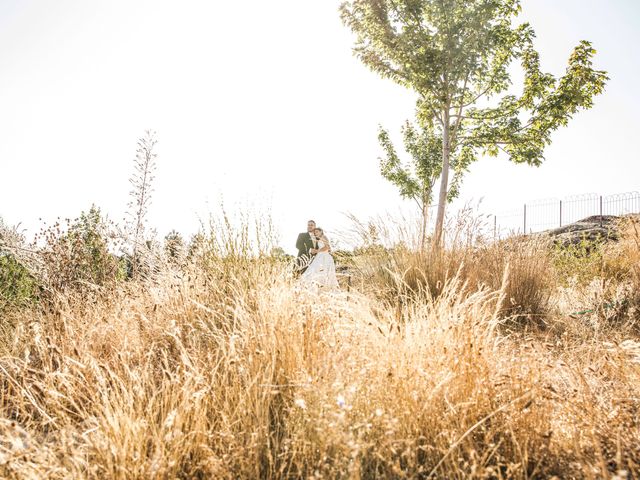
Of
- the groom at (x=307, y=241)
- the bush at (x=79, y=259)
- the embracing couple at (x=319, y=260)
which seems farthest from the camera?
the groom at (x=307, y=241)

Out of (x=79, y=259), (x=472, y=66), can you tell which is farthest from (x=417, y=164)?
(x=79, y=259)

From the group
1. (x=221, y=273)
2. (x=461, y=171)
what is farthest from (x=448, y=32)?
(x=221, y=273)

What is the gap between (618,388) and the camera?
216cm

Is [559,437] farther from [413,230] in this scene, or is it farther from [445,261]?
[413,230]

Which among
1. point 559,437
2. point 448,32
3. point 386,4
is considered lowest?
point 559,437

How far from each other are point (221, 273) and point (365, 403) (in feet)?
6.87

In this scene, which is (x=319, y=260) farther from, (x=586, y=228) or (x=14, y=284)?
(x=586, y=228)

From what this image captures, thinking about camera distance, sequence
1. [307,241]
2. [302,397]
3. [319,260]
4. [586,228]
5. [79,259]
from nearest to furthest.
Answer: [302,397] < [79,259] < [319,260] < [307,241] < [586,228]

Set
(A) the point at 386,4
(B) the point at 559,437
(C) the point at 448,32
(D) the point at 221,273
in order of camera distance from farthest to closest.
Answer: (A) the point at 386,4 < (C) the point at 448,32 < (D) the point at 221,273 < (B) the point at 559,437

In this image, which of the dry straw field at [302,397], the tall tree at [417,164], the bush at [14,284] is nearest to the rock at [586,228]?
the tall tree at [417,164]

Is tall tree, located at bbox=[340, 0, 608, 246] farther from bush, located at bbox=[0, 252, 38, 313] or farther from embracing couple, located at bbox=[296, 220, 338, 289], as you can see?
bush, located at bbox=[0, 252, 38, 313]

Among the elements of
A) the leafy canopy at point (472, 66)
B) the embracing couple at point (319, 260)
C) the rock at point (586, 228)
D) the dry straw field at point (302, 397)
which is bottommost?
the dry straw field at point (302, 397)

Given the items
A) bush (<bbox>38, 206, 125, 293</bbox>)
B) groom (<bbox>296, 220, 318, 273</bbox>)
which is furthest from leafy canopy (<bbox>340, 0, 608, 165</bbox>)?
bush (<bbox>38, 206, 125, 293</bbox>)

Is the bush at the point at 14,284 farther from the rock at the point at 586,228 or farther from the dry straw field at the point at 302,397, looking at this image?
the rock at the point at 586,228
